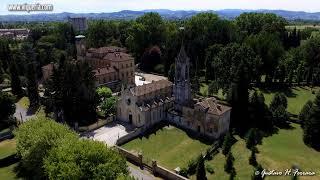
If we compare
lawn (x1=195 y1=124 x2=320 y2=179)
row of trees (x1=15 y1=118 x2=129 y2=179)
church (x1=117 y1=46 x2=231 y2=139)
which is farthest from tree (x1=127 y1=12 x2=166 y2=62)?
row of trees (x1=15 y1=118 x2=129 y2=179)

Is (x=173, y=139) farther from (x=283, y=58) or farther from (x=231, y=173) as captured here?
(x=283, y=58)

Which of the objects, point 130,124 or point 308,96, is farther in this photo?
point 308,96

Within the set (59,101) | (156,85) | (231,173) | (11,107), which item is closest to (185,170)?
(231,173)

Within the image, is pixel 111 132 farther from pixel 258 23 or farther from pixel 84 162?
pixel 258 23

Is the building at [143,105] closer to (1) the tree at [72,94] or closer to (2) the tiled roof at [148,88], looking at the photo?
(2) the tiled roof at [148,88]

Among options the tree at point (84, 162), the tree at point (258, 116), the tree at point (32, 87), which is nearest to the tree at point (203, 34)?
the tree at point (258, 116)

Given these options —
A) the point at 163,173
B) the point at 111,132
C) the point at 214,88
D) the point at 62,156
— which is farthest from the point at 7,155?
the point at 214,88

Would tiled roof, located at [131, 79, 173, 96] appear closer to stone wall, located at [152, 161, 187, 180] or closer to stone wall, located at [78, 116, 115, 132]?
stone wall, located at [78, 116, 115, 132]
